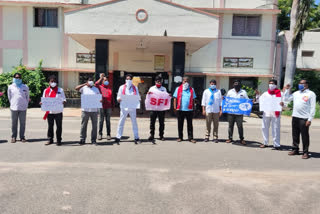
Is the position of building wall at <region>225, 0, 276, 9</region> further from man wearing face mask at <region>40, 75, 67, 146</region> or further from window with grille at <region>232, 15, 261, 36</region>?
man wearing face mask at <region>40, 75, 67, 146</region>

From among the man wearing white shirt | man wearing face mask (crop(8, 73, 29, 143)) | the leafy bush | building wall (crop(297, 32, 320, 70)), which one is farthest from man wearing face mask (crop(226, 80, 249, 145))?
building wall (crop(297, 32, 320, 70))

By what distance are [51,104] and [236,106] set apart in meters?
5.19

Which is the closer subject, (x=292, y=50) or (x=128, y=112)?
(x=128, y=112)

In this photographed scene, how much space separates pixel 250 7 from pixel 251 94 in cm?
635

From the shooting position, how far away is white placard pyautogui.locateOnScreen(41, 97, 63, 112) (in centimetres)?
738

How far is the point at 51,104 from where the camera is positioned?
292 inches

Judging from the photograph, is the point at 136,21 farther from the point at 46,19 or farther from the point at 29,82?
the point at 46,19

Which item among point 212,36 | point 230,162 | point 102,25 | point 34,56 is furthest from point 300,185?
point 34,56

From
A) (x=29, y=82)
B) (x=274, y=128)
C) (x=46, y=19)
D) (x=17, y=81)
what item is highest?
(x=46, y=19)

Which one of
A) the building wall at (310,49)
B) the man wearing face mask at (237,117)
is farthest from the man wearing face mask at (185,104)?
the building wall at (310,49)

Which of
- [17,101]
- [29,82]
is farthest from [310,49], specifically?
[17,101]

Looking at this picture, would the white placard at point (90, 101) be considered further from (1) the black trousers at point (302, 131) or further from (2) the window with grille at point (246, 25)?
(2) the window with grille at point (246, 25)

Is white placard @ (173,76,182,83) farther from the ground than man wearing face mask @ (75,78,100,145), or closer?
farther from the ground

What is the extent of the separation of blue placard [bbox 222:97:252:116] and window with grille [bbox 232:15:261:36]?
12982mm
